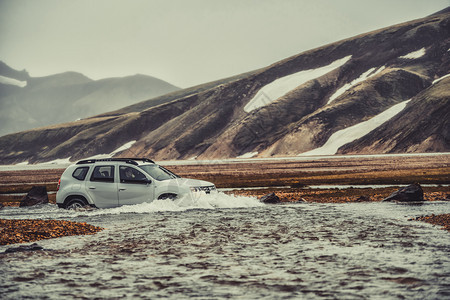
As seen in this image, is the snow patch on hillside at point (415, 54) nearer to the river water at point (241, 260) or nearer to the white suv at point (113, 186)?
the river water at point (241, 260)

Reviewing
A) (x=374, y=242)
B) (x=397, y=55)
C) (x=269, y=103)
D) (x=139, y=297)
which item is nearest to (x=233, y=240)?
(x=374, y=242)

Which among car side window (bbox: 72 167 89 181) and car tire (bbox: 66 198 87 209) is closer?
car tire (bbox: 66 198 87 209)

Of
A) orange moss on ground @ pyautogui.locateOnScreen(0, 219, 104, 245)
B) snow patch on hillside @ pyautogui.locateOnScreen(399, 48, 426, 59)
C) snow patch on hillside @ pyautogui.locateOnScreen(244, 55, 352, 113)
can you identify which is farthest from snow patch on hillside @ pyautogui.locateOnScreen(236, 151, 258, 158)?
orange moss on ground @ pyautogui.locateOnScreen(0, 219, 104, 245)

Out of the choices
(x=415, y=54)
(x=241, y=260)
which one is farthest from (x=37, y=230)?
(x=415, y=54)

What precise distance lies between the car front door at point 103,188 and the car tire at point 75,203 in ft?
1.37

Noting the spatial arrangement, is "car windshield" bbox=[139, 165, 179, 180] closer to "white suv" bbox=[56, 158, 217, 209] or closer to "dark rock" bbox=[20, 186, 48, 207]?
"white suv" bbox=[56, 158, 217, 209]

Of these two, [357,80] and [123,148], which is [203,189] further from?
[123,148]

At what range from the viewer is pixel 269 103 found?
504 feet

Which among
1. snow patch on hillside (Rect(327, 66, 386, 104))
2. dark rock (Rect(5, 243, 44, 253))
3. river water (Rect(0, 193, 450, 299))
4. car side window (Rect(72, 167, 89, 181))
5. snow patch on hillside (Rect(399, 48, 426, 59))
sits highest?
snow patch on hillside (Rect(399, 48, 426, 59))

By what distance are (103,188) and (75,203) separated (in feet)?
3.76

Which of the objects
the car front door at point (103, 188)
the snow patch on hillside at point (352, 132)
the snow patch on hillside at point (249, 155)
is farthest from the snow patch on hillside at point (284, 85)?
the car front door at point (103, 188)

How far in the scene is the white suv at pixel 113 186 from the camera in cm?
1920

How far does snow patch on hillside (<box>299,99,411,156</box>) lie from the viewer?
126m

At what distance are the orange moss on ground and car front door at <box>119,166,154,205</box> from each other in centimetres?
321
